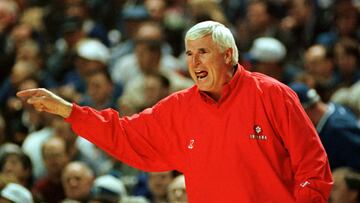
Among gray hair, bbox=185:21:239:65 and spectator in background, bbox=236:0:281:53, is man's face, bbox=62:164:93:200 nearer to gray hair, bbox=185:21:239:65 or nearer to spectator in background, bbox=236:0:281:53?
spectator in background, bbox=236:0:281:53

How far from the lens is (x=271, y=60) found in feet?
29.7

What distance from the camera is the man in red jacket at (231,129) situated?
17.1 feet

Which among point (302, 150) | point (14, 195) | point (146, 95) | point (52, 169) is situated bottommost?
point (52, 169)

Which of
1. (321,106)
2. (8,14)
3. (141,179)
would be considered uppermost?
(8,14)

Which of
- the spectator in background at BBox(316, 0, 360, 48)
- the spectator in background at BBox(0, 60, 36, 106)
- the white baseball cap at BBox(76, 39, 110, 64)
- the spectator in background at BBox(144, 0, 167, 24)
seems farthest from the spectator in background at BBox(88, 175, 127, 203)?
the spectator in background at BBox(144, 0, 167, 24)

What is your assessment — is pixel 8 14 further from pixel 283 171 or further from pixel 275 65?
pixel 283 171

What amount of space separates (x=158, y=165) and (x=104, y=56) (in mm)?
4664

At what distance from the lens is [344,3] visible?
9938 millimetres

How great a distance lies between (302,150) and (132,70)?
5.21 meters

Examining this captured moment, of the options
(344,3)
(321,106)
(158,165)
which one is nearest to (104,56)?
(344,3)

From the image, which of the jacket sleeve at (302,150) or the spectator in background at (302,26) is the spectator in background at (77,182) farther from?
the jacket sleeve at (302,150)

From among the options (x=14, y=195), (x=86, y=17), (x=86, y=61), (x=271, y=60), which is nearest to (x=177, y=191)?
(x=14, y=195)

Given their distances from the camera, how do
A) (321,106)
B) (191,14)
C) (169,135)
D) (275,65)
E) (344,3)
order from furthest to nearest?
1. (191,14)
2. (344,3)
3. (275,65)
4. (321,106)
5. (169,135)

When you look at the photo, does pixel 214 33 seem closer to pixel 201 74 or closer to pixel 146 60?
pixel 201 74
